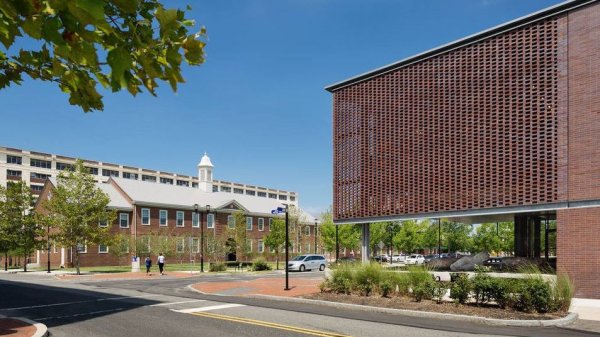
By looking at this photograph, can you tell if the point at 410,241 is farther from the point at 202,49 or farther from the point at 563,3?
the point at 202,49

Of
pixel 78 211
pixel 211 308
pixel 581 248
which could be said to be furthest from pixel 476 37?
pixel 78 211

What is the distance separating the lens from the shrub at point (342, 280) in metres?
20.7

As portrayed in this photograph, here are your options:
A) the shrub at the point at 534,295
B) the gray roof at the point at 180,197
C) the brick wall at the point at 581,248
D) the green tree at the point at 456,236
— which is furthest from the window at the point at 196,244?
the shrub at the point at 534,295

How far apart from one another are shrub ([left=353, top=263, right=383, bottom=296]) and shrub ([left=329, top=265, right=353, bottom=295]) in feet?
1.12

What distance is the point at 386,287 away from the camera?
1928 centimetres

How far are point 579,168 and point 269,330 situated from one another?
14446 millimetres

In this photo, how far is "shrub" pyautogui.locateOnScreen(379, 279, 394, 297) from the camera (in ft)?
63.2

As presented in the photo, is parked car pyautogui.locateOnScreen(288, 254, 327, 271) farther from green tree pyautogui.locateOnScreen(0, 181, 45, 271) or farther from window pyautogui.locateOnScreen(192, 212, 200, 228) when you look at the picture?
green tree pyautogui.locateOnScreen(0, 181, 45, 271)

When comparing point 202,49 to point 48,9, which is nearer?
point 48,9

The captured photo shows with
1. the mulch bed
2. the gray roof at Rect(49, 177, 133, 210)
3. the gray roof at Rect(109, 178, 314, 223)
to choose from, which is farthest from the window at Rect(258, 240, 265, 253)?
the mulch bed

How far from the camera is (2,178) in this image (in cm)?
9750

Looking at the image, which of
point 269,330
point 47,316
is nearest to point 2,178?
point 47,316

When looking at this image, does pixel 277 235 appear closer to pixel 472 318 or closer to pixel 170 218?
pixel 170 218

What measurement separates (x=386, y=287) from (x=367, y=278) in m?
1.13
